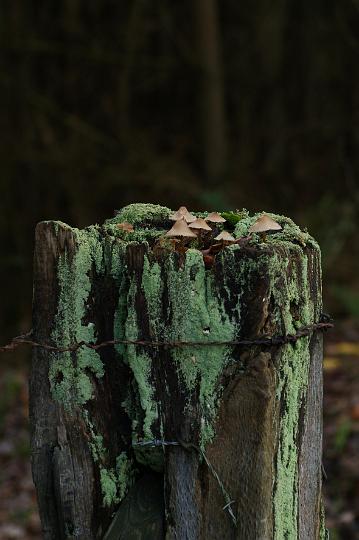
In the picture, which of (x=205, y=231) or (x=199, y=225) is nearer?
(x=199, y=225)

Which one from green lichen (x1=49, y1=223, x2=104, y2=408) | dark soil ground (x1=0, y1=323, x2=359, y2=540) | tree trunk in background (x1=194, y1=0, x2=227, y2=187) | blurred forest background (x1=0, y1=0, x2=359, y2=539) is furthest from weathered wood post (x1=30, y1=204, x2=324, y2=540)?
tree trunk in background (x1=194, y1=0, x2=227, y2=187)

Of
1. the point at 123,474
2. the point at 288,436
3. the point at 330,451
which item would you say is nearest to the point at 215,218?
the point at 288,436

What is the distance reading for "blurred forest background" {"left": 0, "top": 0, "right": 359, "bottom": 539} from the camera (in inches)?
356

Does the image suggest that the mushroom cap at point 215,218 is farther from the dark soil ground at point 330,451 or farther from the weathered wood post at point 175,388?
the dark soil ground at point 330,451

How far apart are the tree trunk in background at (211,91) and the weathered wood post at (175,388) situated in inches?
321

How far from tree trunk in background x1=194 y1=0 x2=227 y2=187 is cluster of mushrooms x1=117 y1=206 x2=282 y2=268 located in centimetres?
800

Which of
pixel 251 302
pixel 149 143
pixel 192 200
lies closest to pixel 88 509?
pixel 251 302

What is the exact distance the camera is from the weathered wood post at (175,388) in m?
1.71

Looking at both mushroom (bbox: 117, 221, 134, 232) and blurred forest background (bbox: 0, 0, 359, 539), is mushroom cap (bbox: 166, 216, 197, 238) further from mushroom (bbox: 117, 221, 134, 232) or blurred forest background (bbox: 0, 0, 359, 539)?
blurred forest background (bbox: 0, 0, 359, 539)

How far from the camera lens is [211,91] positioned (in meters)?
10.2

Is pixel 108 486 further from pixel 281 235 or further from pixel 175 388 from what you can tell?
pixel 281 235

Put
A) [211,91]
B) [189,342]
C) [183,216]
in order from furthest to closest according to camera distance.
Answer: [211,91], [183,216], [189,342]

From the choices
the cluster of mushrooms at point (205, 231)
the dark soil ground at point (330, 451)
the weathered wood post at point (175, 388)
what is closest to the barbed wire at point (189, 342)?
the weathered wood post at point (175, 388)

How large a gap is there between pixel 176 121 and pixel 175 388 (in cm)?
1043
